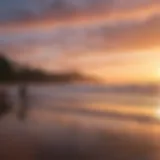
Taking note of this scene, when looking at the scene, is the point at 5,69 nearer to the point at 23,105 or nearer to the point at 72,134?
the point at 23,105

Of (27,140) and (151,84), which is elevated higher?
(151,84)

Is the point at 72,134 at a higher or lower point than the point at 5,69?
lower

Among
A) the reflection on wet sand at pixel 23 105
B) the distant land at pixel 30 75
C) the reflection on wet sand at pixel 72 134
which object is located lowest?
the reflection on wet sand at pixel 72 134

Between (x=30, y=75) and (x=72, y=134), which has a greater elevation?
(x=30, y=75)

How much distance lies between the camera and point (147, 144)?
0.70m

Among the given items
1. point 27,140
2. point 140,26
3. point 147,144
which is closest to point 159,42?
point 140,26

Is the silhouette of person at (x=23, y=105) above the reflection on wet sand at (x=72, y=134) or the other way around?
above

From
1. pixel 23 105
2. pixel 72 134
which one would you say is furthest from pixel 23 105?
pixel 72 134

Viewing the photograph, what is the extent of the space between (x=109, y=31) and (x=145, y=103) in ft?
0.55

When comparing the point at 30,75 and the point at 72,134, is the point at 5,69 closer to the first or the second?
the point at 30,75

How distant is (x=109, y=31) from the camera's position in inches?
28.7

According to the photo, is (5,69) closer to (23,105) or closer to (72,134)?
(23,105)

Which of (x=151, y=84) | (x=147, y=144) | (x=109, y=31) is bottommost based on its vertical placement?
(x=147, y=144)

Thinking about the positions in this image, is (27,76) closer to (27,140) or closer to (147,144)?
(27,140)
